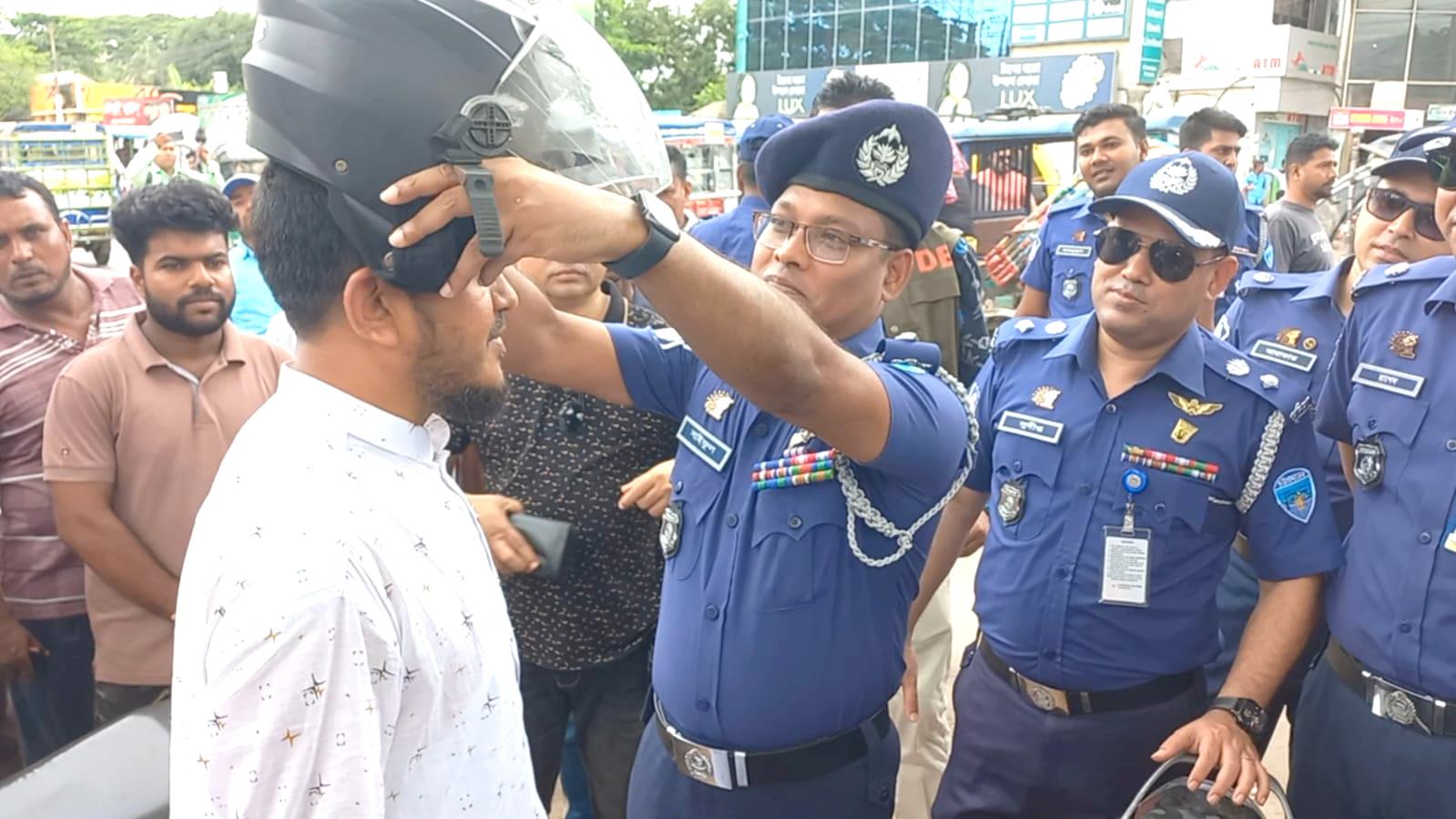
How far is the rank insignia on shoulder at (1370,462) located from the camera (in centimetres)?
232

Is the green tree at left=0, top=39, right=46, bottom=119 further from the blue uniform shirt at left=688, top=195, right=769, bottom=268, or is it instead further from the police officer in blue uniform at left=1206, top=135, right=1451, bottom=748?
the police officer in blue uniform at left=1206, top=135, right=1451, bottom=748

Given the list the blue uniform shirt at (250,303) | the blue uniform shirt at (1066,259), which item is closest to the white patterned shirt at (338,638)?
the blue uniform shirt at (250,303)

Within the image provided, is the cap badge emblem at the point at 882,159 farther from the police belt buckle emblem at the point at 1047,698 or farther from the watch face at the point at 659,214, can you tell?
the police belt buckle emblem at the point at 1047,698

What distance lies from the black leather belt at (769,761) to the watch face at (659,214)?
1.03 m

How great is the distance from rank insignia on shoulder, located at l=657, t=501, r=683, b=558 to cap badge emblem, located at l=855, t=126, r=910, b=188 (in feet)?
2.38

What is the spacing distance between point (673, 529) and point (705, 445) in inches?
7.0

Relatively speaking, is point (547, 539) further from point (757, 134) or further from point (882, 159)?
point (757, 134)

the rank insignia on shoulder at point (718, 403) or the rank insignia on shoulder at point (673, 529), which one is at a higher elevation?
the rank insignia on shoulder at point (718, 403)

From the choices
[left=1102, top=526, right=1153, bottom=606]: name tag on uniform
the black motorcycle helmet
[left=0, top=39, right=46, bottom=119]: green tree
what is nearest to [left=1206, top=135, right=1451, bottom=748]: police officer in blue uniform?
[left=1102, top=526, right=1153, bottom=606]: name tag on uniform

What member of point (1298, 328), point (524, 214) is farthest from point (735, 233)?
point (524, 214)

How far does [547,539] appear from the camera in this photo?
196cm

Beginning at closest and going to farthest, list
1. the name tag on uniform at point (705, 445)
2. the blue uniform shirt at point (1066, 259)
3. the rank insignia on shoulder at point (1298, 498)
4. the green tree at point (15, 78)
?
the name tag on uniform at point (705, 445), the rank insignia on shoulder at point (1298, 498), the blue uniform shirt at point (1066, 259), the green tree at point (15, 78)

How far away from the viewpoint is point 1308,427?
234 centimetres

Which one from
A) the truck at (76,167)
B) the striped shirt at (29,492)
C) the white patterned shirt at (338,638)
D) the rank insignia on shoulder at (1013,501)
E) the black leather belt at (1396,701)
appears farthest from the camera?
the truck at (76,167)
